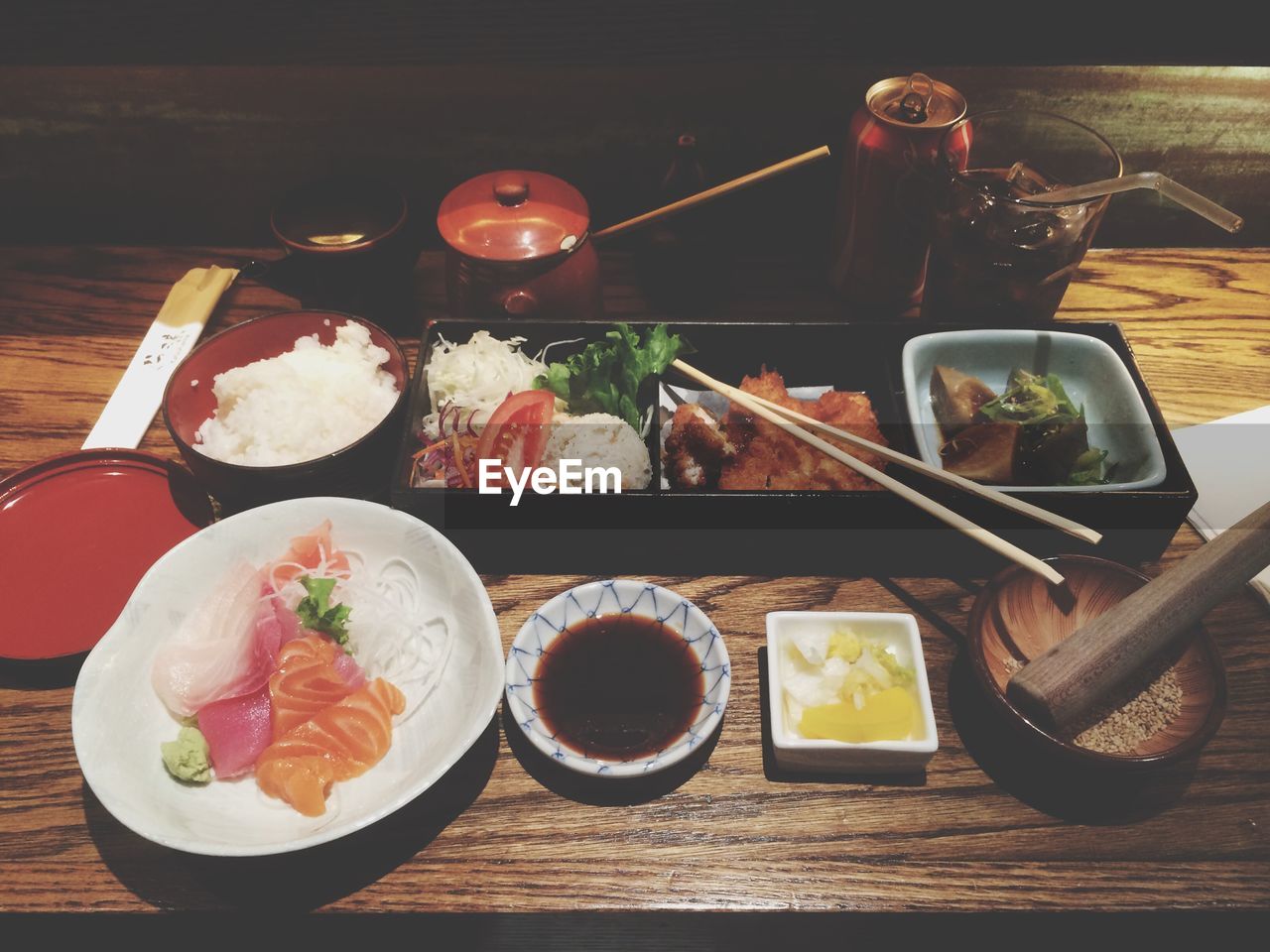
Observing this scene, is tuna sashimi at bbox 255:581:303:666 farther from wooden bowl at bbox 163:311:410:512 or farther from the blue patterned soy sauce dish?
the blue patterned soy sauce dish

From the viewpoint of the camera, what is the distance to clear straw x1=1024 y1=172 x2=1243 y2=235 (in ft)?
5.86

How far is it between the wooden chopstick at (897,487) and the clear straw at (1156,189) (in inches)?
29.5

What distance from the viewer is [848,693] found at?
1.62m

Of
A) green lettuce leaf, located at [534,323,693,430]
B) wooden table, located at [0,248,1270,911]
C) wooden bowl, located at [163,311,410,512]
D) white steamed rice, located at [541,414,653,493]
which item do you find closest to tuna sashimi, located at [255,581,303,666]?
wooden bowl, located at [163,311,410,512]

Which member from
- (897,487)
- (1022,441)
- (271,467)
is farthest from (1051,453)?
(271,467)

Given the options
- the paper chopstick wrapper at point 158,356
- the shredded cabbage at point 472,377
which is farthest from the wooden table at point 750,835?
the paper chopstick wrapper at point 158,356

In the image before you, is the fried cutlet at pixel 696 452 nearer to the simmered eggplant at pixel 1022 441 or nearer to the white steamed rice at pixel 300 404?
the simmered eggplant at pixel 1022 441

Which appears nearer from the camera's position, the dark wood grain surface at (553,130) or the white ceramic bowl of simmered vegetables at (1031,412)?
the white ceramic bowl of simmered vegetables at (1031,412)

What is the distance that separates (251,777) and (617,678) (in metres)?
0.70

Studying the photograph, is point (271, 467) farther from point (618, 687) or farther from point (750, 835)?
point (750, 835)

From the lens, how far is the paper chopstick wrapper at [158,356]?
7.00 ft

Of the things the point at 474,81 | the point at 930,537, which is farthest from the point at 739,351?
the point at 474,81

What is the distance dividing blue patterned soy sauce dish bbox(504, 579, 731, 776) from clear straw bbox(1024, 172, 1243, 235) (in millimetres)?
1252

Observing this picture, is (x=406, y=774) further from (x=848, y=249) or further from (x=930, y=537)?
(x=848, y=249)
